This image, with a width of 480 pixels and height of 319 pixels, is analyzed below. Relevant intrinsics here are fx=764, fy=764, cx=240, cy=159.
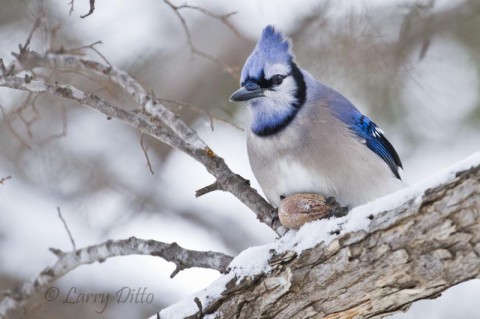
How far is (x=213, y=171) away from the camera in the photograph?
93.4 inches

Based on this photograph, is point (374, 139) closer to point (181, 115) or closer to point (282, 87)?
point (282, 87)

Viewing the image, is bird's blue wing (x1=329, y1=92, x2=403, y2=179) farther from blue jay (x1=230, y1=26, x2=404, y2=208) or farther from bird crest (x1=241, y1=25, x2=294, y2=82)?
bird crest (x1=241, y1=25, x2=294, y2=82)

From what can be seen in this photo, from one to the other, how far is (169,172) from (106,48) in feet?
2.54

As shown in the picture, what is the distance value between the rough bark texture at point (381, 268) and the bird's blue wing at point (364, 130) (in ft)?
2.85

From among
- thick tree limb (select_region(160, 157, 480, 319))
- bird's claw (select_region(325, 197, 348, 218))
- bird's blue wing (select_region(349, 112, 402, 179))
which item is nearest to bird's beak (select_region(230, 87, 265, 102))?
bird's blue wing (select_region(349, 112, 402, 179))

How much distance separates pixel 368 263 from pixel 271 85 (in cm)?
96

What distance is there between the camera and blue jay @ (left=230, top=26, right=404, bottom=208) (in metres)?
2.43

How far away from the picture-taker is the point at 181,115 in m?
3.72

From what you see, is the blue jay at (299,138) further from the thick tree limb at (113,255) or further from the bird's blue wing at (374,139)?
the thick tree limb at (113,255)

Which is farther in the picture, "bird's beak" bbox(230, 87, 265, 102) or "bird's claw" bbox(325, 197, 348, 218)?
"bird's beak" bbox(230, 87, 265, 102)

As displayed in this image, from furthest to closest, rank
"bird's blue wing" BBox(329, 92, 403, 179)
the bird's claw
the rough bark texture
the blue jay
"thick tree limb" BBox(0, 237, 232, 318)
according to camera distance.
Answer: "bird's blue wing" BBox(329, 92, 403, 179) → the blue jay → "thick tree limb" BBox(0, 237, 232, 318) → the bird's claw → the rough bark texture

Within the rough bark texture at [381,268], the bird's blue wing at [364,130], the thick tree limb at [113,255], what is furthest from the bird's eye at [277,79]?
the rough bark texture at [381,268]

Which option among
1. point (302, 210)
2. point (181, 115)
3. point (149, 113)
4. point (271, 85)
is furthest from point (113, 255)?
point (181, 115)

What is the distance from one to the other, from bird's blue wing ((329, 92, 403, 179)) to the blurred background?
0.40 meters
